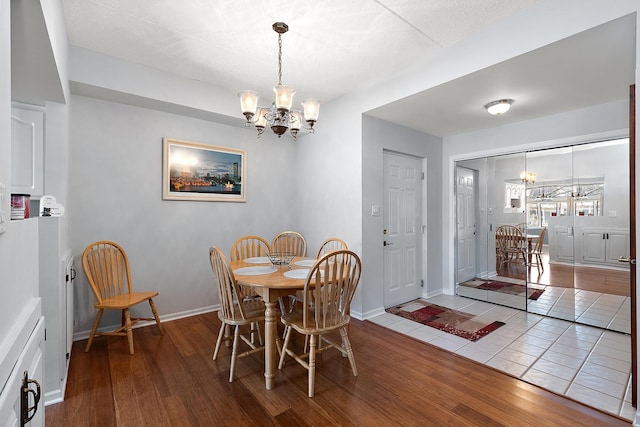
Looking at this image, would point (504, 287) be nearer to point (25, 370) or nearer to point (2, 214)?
point (25, 370)

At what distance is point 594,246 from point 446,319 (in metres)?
1.76

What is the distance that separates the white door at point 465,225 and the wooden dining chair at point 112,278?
3.93 m

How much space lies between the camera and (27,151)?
91.0 inches

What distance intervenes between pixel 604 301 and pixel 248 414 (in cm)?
374

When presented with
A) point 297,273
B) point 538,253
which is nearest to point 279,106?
point 297,273

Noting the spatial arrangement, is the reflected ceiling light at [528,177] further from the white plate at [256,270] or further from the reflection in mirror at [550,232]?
the white plate at [256,270]

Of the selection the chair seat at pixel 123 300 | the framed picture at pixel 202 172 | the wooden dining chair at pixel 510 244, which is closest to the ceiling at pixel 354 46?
the framed picture at pixel 202 172

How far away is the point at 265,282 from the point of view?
2.14 m

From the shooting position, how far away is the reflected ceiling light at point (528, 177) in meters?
3.68

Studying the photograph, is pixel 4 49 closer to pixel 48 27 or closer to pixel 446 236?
pixel 48 27

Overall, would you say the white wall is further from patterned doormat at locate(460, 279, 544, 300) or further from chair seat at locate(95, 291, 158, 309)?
patterned doormat at locate(460, 279, 544, 300)

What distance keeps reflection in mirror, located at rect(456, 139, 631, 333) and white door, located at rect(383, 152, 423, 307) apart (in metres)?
0.68

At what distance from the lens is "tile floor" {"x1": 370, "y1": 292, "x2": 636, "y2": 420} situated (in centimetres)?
209

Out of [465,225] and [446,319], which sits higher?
[465,225]
